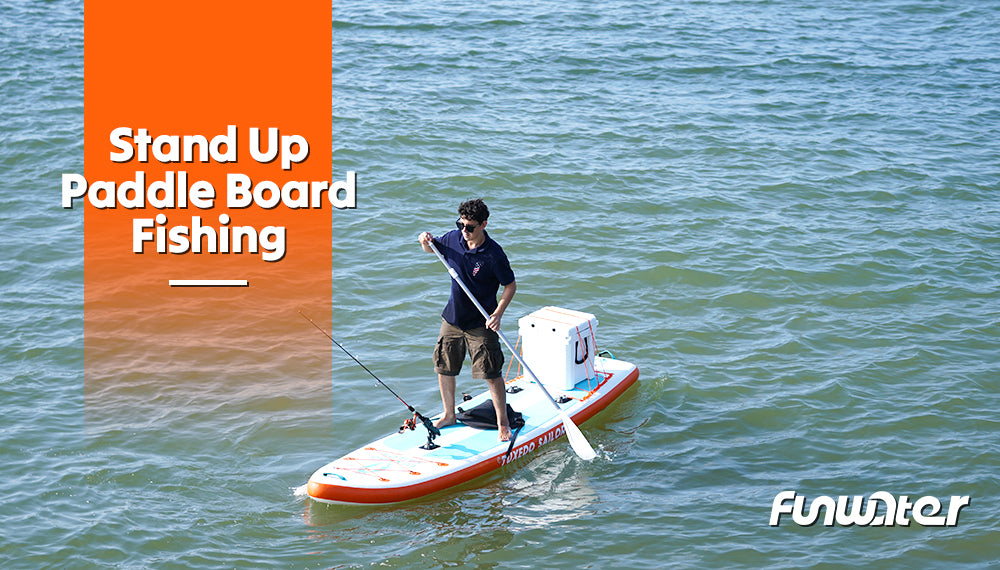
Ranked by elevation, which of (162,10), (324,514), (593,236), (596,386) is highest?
(162,10)

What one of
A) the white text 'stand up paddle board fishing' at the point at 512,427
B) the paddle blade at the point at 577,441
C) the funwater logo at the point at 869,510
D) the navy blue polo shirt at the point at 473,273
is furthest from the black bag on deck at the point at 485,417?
the funwater logo at the point at 869,510

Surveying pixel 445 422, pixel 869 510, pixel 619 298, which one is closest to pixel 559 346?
pixel 445 422

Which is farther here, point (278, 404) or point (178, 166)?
point (178, 166)

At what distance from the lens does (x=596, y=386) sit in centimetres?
998

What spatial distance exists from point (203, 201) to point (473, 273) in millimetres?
7302

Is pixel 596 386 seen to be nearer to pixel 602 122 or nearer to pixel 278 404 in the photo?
pixel 278 404

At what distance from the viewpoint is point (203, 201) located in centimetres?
1449

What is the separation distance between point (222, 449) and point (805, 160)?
10468mm

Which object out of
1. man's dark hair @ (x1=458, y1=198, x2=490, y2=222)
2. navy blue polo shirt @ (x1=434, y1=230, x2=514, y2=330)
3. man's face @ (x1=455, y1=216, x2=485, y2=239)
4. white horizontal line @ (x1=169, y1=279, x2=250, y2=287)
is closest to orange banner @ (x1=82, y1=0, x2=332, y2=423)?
white horizontal line @ (x1=169, y1=279, x2=250, y2=287)

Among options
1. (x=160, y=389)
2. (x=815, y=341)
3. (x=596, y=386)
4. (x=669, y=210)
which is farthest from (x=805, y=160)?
(x=160, y=389)

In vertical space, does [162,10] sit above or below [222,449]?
above

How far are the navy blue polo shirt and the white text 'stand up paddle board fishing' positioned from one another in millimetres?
119

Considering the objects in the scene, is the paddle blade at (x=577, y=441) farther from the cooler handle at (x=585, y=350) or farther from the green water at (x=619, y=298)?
the cooler handle at (x=585, y=350)

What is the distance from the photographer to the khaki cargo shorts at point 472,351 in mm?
8672
